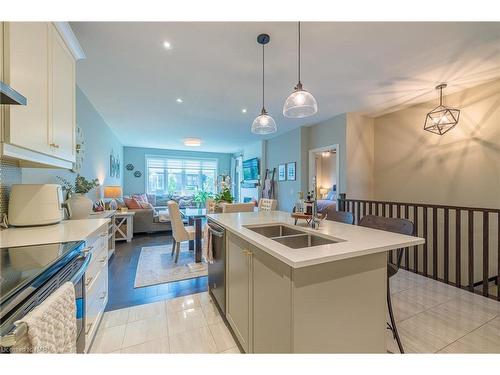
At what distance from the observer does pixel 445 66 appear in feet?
8.22

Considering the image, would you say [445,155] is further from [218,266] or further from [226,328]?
[226,328]

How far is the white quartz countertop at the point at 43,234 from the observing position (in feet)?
4.09

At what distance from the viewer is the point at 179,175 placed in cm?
865

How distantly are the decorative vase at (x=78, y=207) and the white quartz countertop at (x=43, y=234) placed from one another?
66cm

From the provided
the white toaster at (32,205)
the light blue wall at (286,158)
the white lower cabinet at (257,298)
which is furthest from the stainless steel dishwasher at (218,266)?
the light blue wall at (286,158)

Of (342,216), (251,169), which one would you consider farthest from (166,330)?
(251,169)

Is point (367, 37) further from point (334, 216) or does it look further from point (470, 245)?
point (470, 245)

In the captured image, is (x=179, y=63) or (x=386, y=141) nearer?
(x=179, y=63)

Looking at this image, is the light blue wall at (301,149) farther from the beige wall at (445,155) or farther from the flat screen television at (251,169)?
the beige wall at (445,155)

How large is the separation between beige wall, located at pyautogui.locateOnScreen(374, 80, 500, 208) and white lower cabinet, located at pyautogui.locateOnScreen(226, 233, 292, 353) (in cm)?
371

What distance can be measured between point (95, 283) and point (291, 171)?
14.8 feet

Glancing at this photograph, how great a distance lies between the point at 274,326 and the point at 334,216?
58.4 inches
